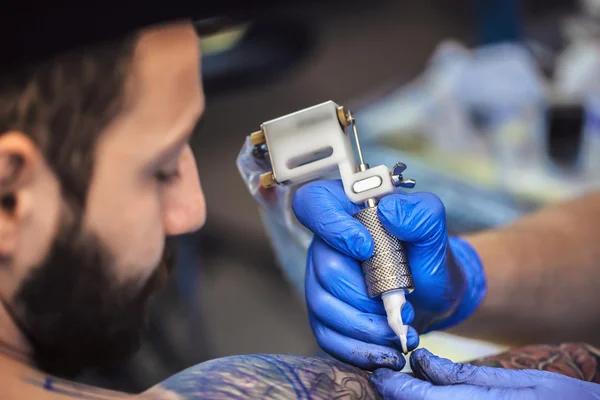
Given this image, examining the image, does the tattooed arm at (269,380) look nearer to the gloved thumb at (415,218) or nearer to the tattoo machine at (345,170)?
the tattoo machine at (345,170)

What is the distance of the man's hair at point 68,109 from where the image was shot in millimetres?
815

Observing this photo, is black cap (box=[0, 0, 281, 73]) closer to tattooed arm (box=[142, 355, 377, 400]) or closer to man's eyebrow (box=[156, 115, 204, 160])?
man's eyebrow (box=[156, 115, 204, 160])

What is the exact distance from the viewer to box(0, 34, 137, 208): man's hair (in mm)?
815

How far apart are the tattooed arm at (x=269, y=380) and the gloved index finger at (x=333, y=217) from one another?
0.19 meters

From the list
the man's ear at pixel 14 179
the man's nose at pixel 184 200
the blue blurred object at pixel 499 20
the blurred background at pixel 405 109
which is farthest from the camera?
the blue blurred object at pixel 499 20

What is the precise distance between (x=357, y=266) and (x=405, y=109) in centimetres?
130

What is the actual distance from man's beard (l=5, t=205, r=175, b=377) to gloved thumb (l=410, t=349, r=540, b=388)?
1.50 feet

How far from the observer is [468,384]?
86 centimetres

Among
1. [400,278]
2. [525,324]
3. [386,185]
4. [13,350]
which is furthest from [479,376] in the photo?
[13,350]

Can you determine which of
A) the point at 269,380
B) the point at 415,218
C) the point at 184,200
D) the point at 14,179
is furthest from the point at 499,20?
the point at 14,179

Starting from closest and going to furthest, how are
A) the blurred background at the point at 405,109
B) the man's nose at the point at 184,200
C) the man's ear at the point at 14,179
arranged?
the man's ear at the point at 14,179 < the man's nose at the point at 184,200 < the blurred background at the point at 405,109

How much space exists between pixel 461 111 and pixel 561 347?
119 cm

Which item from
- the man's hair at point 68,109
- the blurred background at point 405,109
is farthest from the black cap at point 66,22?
the blurred background at point 405,109

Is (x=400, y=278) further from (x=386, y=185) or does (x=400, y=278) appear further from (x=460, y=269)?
(x=460, y=269)
